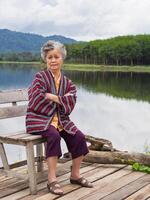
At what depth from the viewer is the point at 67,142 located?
17.3ft

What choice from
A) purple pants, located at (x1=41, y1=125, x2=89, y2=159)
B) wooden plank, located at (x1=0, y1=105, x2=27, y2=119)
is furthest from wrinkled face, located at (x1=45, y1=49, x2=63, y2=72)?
wooden plank, located at (x1=0, y1=105, x2=27, y2=119)

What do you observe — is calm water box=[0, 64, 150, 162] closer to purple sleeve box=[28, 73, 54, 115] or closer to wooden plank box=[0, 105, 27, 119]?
wooden plank box=[0, 105, 27, 119]

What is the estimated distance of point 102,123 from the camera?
1912cm

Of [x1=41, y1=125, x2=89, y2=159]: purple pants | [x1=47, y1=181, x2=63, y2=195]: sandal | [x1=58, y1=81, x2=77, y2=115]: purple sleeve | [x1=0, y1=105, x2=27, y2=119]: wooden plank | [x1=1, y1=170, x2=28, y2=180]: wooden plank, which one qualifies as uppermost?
[x1=58, y1=81, x2=77, y2=115]: purple sleeve

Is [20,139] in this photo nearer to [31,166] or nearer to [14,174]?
[31,166]

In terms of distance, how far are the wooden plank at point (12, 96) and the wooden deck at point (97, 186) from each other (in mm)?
927

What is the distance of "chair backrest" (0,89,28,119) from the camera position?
219 inches

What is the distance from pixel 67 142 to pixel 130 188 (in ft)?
2.86

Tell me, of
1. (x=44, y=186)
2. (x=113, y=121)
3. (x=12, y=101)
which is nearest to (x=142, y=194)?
(x=44, y=186)

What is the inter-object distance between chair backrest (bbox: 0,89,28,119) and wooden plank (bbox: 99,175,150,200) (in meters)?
1.60

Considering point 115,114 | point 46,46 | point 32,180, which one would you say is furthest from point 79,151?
point 115,114

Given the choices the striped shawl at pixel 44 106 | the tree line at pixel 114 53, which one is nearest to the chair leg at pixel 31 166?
the striped shawl at pixel 44 106

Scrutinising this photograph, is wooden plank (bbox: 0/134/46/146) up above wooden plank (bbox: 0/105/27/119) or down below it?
below

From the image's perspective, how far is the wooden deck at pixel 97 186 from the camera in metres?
4.82
